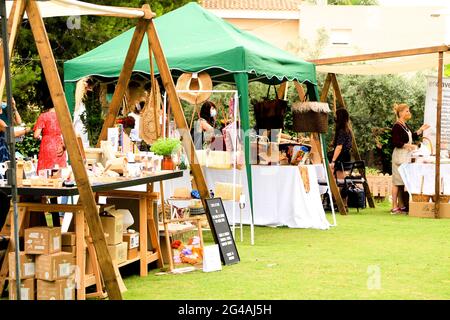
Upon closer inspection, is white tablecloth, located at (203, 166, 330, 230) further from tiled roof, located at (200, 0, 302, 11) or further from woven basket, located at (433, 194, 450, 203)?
tiled roof, located at (200, 0, 302, 11)

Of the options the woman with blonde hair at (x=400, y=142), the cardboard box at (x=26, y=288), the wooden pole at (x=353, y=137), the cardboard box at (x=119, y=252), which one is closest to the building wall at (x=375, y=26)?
the wooden pole at (x=353, y=137)

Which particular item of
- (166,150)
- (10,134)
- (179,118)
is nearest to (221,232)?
(166,150)

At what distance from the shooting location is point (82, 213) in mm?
5898

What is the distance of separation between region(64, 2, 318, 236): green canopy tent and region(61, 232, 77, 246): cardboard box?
3615mm

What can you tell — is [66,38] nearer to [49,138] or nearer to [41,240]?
[49,138]

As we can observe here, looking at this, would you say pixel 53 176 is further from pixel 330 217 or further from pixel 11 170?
pixel 330 217

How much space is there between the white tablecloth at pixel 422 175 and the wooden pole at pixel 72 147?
7350mm

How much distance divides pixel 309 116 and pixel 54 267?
5821 mm

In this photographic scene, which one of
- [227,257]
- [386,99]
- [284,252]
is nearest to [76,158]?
[227,257]

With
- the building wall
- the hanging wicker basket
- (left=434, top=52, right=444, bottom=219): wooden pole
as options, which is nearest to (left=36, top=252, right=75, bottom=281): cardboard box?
the hanging wicker basket

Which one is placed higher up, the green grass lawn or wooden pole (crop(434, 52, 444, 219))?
wooden pole (crop(434, 52, 444, 219))

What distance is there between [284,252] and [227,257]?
1.00 m

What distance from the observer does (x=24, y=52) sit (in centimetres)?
1866

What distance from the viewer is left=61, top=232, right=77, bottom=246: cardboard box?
593 cm
